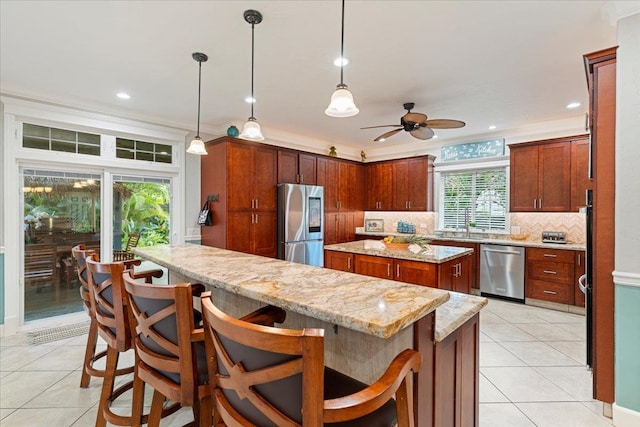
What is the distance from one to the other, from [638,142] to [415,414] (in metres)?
2.13

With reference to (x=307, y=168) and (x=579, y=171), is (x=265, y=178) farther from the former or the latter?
(x=579, y=171)

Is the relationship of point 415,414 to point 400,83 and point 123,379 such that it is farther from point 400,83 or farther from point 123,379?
point 400,83

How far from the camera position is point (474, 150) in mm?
5445

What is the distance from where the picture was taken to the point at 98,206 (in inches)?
157

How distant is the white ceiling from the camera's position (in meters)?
2.06

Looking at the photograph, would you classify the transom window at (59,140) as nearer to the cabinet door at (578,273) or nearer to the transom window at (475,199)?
the transom window at (475,199)

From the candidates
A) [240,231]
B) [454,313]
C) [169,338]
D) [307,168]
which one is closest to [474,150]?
[307,168]

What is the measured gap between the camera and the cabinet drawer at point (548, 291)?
13.5ft

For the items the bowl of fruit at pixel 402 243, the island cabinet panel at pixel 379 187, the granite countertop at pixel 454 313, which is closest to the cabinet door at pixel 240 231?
the bowl of fruit at pixel 402 243

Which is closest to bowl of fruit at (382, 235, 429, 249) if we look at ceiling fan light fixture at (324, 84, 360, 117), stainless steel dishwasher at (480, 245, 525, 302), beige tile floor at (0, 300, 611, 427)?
beige tile floor at (0, 300, 611, 427)

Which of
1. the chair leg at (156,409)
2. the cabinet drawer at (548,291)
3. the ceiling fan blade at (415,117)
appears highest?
the ceiling fan blade at (415,117)

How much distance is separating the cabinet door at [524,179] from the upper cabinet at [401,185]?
1395 millimetres

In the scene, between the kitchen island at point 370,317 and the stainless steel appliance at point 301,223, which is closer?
the kitchen island at point 370,317

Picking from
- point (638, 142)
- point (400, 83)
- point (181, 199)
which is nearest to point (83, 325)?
point (181, 199)
